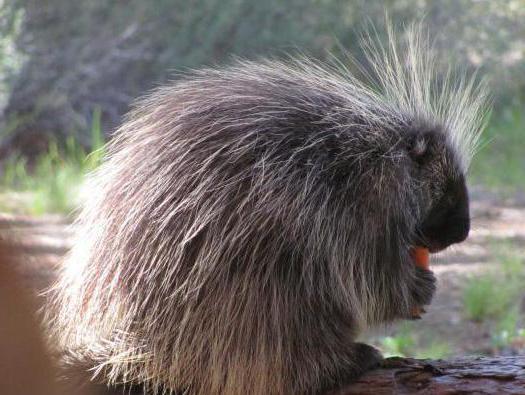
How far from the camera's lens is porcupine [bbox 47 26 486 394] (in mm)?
1919

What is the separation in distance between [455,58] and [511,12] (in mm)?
1440

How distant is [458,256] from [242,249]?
3301mm

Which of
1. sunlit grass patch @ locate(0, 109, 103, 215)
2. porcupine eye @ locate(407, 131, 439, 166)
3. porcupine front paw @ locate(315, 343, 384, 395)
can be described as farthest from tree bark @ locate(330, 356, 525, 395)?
sunlit grass patch @ locate(0, 109, 103, 215)

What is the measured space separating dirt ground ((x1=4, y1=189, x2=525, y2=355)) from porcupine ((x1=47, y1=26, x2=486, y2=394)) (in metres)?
0.74

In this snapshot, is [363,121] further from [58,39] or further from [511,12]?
[511,12]

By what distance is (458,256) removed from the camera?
16.4ft

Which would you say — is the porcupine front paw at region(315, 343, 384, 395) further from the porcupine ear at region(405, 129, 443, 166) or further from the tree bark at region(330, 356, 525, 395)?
the porcupine ear at region(405, 129, 443, 166)

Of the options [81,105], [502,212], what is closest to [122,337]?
[502,212]

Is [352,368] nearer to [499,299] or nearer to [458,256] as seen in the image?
[499,299]

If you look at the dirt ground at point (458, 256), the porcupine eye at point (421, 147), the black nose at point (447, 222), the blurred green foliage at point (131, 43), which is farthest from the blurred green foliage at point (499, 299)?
the blurred green foliage at point (131, 43)

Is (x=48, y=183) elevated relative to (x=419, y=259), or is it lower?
elevated

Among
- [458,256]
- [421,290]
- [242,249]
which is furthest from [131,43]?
[242,249]

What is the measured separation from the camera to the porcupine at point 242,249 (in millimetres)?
1919

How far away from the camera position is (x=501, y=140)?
8.08 meters
